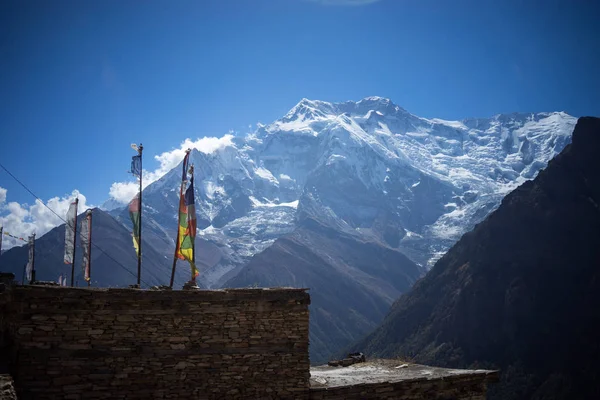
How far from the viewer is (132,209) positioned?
22188 mm

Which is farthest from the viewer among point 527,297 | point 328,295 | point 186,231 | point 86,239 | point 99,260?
point 328,295

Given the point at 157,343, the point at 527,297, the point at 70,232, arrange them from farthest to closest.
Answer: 1. the point at 527,297
2. the point at 70,232
3. the point at 157,343

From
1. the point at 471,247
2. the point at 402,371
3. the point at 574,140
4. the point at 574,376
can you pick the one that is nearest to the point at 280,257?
the point at 471,247

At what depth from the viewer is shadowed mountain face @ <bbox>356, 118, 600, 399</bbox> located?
278ft

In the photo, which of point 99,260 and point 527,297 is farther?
point 99,260

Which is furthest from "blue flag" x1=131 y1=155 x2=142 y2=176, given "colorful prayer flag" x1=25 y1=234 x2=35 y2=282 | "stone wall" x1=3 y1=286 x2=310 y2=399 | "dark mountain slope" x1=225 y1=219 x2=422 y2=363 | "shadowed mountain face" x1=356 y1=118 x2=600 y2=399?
"dark mountain slope" x1=225 y1=219 x2=422 y2=363

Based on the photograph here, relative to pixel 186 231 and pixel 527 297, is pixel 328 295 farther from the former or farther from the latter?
pixel 186 231

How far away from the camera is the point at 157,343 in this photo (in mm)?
15961

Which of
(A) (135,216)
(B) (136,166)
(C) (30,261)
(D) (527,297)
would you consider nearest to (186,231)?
(A) (135,216)

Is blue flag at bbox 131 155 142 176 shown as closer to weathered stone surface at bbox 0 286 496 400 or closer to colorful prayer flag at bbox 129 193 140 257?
colorful prayer flag at bbox 129 193 140 257

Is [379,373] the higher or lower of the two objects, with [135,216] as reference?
lower

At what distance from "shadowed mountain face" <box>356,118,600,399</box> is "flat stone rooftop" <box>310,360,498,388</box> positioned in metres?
64.1

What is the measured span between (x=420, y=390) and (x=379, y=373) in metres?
2.03

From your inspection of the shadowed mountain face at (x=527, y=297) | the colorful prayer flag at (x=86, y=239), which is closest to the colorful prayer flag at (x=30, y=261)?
the colorful prayer flag at (x=86, y=239)
